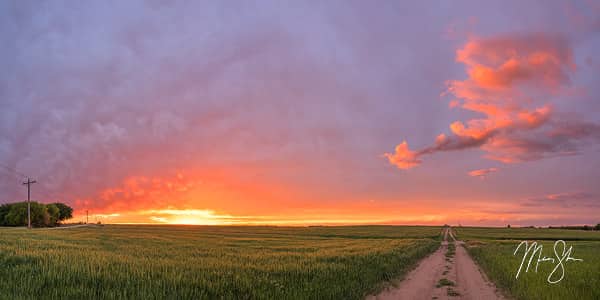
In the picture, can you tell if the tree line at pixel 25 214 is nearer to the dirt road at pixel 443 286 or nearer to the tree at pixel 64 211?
the tree at pixel 64 211

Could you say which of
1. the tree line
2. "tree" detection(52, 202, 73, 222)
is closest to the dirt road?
the tree line

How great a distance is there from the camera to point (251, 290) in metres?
14.5

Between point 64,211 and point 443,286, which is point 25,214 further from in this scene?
point 443,286

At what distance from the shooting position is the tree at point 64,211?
588ft

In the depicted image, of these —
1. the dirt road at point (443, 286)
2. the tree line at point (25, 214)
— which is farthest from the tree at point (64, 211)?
the dirt road at point (443, 286)

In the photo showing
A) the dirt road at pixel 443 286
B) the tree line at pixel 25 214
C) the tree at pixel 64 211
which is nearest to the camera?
the dirt road at pixel 443 286

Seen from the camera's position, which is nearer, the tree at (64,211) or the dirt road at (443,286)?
the dirt road at (443,286)

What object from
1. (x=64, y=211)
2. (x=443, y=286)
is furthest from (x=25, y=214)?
(x=443, y=286)

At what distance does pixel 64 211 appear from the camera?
18050cm

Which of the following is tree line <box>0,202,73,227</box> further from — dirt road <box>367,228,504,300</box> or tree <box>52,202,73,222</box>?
dirt road <box>367,228,504,300</box>

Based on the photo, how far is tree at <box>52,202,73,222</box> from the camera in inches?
7057

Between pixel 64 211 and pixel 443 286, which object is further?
pixel 64 211

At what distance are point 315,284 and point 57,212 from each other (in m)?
174

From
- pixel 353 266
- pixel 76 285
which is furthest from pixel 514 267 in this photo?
pixel 76 285
